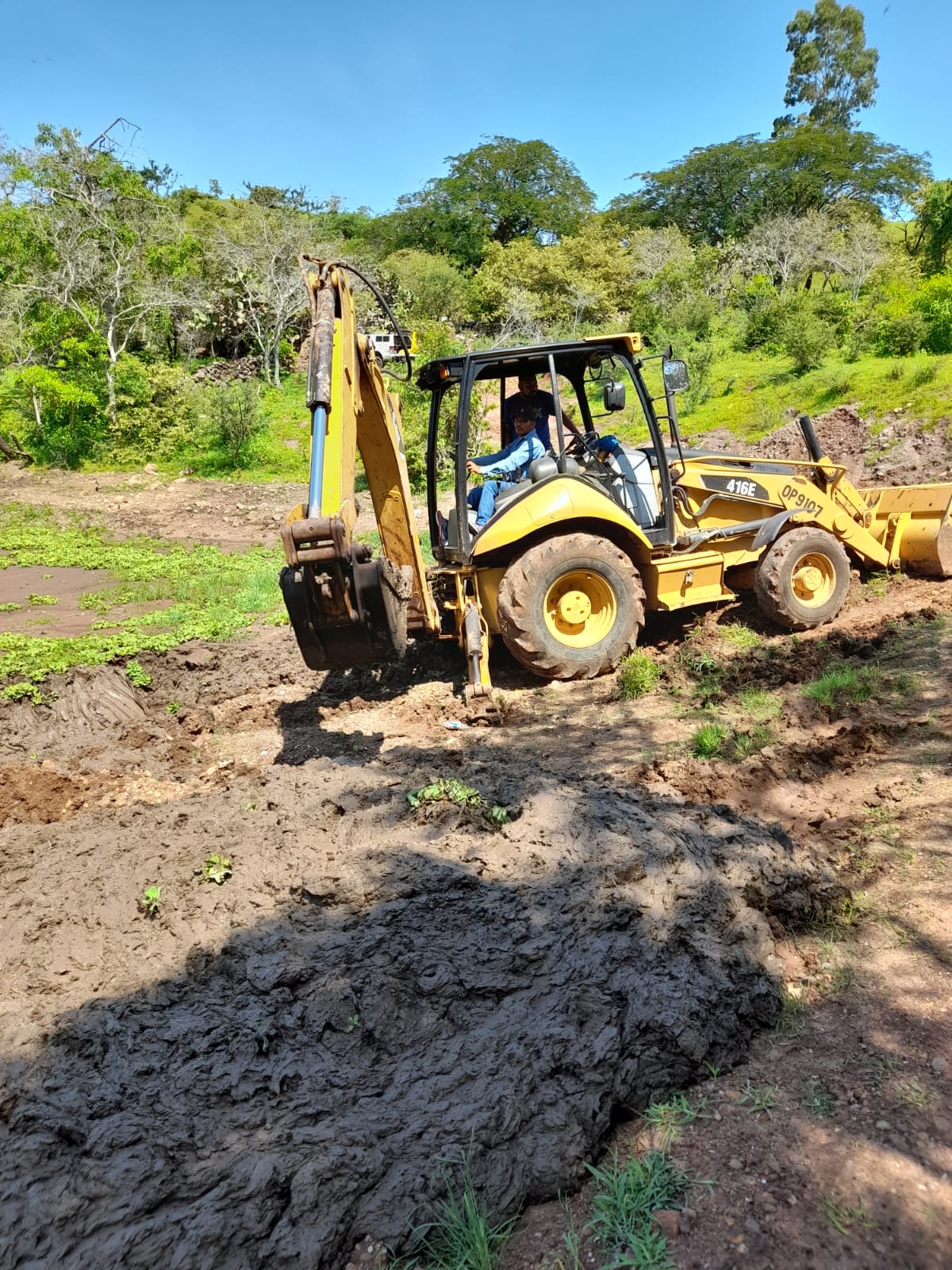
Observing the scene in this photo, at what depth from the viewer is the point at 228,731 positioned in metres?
6.34

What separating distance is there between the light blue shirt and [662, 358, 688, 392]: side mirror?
3.69ft

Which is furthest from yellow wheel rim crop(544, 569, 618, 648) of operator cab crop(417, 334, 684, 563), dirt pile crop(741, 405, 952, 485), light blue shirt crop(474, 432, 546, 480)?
dirt pile crop(741, 405, 952, 485)

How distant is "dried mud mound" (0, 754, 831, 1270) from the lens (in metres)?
2.14

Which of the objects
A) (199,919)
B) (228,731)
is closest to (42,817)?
(228,731)

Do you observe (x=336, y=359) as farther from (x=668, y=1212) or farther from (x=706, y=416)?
(x=706, y=416)

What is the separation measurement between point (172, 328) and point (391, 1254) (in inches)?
1201

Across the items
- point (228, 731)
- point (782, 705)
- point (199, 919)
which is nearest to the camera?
point (199, 919)

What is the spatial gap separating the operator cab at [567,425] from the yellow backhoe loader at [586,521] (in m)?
0.02

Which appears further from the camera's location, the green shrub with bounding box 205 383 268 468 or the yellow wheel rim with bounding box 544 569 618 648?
the green shrub with bounding box 205 383 268 468

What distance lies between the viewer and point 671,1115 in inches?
95.7

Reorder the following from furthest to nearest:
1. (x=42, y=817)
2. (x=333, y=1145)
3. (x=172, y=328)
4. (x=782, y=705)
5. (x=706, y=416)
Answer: (x=172, y=328) → (x=706, y=416) → (x=782, y=705) → (x=42, y=817) → (x=333, y=1145)

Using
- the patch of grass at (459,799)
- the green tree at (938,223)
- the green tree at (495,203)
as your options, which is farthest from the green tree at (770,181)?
the patch of grass at (459,799)

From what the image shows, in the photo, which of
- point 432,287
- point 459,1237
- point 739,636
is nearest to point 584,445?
point 739,636

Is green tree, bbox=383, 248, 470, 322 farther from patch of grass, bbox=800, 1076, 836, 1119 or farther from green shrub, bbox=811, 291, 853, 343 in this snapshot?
patch of grass, bbox=800, 1076, 836, 1119
